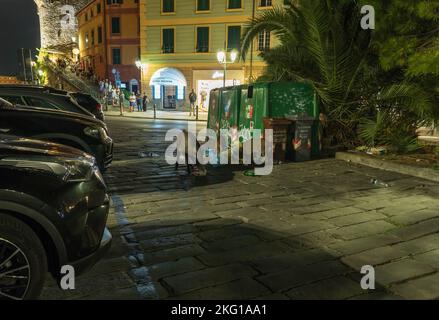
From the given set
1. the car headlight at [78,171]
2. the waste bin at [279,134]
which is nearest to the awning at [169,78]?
the waste bin at [279,134]

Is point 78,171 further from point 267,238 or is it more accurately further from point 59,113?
point 59,113

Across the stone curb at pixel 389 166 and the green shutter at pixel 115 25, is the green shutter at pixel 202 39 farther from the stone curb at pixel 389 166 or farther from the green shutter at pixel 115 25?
the stone curb at pixel 389 166

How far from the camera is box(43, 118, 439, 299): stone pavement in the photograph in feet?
11.5

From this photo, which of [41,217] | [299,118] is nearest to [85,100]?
[299,118]

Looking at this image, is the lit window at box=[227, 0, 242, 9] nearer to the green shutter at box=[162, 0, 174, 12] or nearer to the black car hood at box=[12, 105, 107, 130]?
the green shutter at box=[162, 0, 174, 12]

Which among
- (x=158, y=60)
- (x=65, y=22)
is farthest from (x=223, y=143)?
(x=65, y=22)

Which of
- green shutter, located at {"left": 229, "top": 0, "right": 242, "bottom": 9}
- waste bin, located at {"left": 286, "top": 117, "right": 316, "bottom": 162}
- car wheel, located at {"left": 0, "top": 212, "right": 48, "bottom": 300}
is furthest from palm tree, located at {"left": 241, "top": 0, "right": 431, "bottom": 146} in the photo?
green shutter, located at {"left": 229, "top": 0, "right": 242, "bottom": 9}

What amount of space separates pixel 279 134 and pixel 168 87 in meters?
26.9

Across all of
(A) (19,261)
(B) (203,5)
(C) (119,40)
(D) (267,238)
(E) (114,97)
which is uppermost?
(B) (203,5)

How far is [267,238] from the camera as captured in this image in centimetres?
470

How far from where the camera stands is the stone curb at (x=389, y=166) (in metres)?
7.76

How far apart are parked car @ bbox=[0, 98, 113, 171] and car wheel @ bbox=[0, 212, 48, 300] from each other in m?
3.64

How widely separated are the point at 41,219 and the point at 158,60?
1333 inches
